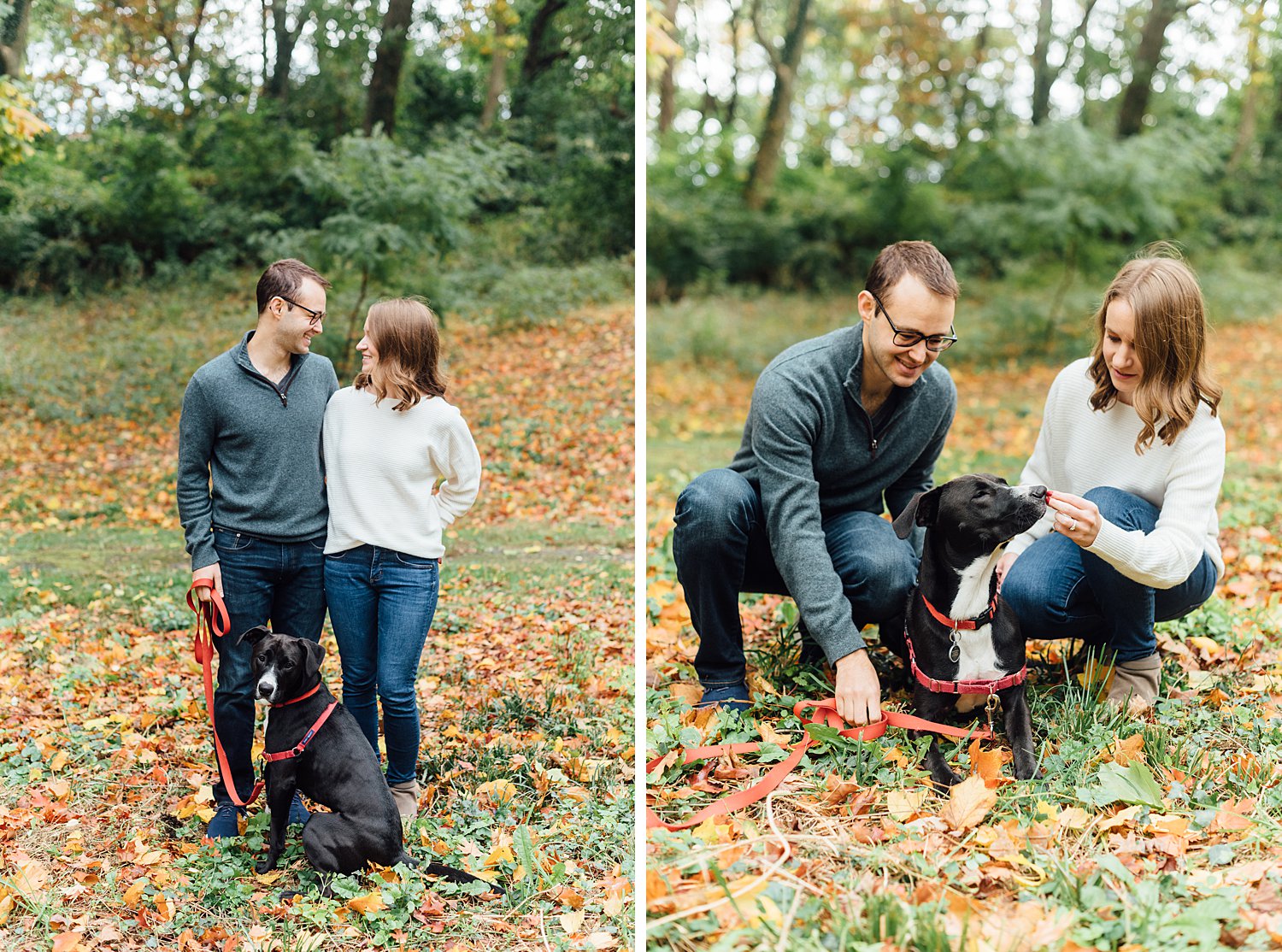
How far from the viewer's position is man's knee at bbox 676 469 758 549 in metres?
3.39

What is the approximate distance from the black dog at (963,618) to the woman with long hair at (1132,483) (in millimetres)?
196

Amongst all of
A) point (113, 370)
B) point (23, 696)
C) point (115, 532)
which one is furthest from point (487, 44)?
point (23, 696)

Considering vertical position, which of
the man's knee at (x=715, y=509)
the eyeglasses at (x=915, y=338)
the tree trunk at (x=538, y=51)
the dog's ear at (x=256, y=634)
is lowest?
the dog's ear at (x=256, y=634)

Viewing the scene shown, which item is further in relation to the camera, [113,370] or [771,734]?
[113,370]

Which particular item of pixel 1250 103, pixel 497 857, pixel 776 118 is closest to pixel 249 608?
pixel 497 857

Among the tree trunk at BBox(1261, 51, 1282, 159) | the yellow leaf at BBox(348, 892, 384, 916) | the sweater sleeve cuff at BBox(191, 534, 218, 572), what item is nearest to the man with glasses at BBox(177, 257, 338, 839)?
the sweater sleeve cuff at BBox(191, 534, 218, 572)

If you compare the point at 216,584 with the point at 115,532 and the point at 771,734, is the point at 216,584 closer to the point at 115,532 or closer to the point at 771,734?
the point at 771,734

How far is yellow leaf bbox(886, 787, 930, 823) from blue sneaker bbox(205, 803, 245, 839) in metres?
2.06

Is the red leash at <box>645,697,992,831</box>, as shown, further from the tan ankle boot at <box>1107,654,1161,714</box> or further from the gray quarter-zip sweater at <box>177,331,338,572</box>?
the gray quarter-zip sweater at <box>177,331,338,572</box>

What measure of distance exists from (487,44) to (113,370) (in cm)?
420

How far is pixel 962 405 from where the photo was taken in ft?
34.4

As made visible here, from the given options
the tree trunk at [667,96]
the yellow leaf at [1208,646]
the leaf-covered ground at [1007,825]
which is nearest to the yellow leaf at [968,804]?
the leaf-covered ground at [1007,825]

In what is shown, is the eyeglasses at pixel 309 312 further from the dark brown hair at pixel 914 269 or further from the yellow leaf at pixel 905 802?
the yellow leaf at pixel 905 802

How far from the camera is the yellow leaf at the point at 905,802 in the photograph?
2752 mm
